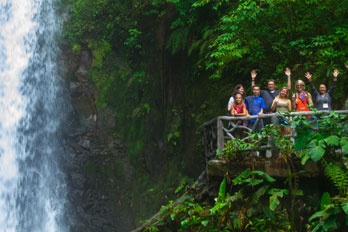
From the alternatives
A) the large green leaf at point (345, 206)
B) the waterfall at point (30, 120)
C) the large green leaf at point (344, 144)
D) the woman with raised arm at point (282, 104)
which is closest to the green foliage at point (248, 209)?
the large green leaf at point (345, 206)

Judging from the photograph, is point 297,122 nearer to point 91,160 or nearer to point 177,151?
point 177,151

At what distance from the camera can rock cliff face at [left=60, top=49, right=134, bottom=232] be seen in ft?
52.4

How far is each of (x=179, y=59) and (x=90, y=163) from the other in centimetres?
663

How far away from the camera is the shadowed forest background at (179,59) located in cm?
955

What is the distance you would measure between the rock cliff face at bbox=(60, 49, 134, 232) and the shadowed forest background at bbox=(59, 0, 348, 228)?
29 cm

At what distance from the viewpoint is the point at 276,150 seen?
19.2ft

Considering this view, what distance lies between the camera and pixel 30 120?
56.7ft

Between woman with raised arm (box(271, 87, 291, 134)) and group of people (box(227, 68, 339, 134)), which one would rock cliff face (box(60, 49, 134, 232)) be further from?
woman with raised arm (box(271, 87, 291, 134))

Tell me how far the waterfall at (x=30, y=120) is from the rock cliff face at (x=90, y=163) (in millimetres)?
593

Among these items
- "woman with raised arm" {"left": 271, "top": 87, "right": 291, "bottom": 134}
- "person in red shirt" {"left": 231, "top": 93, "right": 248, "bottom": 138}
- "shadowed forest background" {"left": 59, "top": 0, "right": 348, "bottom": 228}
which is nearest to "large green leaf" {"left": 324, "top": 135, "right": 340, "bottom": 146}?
"woman with raised arm" {"left": 271, "top": 87, "right": 291, "bottom": 134}

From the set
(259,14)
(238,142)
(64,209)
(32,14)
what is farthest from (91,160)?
(238,142)

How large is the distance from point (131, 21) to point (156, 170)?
7042 mm

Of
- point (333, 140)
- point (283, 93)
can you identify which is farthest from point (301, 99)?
Answer: point (333, 140)

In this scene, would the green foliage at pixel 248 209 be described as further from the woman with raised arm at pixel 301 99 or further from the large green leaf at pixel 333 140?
the woman with raised arm at pixel 301 99
